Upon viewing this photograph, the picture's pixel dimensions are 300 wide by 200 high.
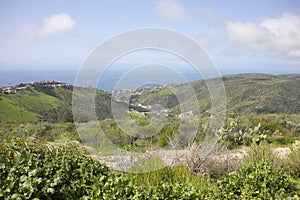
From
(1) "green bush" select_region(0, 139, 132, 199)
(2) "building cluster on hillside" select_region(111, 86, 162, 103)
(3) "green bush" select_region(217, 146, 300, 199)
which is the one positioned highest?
(2) "building cluster on hillside" select_region(111, 86, 162, 103)

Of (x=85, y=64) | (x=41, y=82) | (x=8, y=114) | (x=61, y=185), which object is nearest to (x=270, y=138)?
(x=85, y=64)

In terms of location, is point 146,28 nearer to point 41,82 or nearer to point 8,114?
point 8,114

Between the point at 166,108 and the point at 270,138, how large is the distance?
3.56m

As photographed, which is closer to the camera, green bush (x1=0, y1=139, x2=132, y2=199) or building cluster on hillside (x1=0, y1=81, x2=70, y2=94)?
green bush (x1=0, y1=139, x2=132, y2=199)

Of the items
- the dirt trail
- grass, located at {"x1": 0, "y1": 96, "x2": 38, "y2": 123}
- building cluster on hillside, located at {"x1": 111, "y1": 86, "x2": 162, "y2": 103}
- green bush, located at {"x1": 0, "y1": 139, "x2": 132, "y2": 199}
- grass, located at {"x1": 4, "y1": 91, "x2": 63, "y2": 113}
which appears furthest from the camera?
grass, located at {"x1": 4, "y1": 91, "x2": 63, "y2": 113}

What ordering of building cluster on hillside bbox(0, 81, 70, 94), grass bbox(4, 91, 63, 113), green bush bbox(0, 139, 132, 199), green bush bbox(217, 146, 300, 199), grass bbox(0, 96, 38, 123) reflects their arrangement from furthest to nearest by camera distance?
building cluster on hillside bbox(0, 81, 70, 94), grass bbox(4, 91, 63, 113), grass bbox(0, 96, 38, 123), green bush bbox(217, 146, 300, 199), green bush bbox(0, 139, 132, 199)

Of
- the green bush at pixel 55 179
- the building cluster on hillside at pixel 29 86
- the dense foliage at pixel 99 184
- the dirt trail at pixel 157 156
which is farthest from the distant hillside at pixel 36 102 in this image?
the dense foliage at pixel 99 184

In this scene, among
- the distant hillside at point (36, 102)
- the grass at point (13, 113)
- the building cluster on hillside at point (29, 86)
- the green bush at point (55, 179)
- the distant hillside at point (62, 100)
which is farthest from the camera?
the building cluster on hillside at point (29, 86)

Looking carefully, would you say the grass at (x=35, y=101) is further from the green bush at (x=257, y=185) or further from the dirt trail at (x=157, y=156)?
the green bush at (x=257, y=185)

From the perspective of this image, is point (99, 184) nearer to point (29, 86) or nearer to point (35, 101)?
point (35, 101)

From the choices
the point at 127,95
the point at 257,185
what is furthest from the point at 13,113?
the point at 257,185

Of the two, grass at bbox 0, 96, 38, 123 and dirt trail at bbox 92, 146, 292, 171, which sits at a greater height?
dirt trail at bbox 92, 146, 292, 171

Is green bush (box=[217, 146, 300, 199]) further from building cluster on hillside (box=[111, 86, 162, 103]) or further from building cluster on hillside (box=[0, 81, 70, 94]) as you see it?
building cluster on hillside (box=[0, 81, 70, 94])

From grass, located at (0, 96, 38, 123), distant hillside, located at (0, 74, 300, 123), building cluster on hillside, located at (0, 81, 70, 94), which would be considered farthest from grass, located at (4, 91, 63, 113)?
grass, located at (0, 96, 38, 123)
